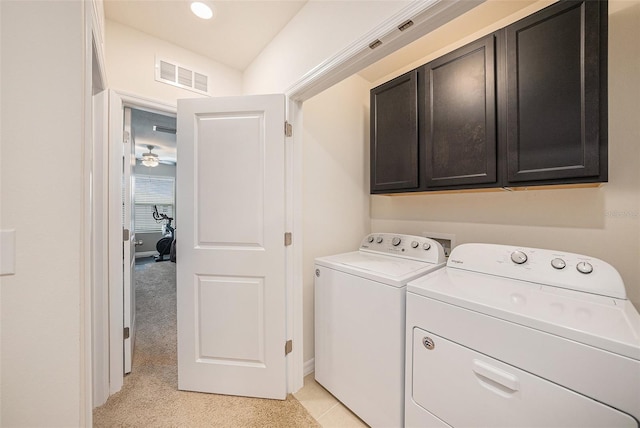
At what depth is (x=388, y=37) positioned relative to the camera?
3.60 ft

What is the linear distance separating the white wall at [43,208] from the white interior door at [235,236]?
85 centimetres

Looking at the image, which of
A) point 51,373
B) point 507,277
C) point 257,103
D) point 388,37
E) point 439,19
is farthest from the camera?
point 257,103

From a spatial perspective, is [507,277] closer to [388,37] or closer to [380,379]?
[380,379]

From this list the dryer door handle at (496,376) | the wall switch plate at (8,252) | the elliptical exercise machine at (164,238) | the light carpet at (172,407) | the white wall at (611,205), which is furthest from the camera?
the elliptical exercise machine at (164,238)

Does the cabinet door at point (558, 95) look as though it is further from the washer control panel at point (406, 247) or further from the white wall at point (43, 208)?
the white wall at point (43, 208)

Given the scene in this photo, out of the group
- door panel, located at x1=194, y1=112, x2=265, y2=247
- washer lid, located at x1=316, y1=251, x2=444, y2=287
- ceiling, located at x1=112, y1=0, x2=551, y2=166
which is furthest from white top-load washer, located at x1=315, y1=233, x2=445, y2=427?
ceiling, located at x1=112, y1=0, x2=551, y2=166

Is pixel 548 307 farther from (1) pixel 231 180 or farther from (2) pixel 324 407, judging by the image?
(1) pixel 231 180

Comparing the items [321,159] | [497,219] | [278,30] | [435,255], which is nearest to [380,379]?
[435,255]

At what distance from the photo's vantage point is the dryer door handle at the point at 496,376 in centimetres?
86

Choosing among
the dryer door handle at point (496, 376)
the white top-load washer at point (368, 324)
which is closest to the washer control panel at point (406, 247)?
the white top-load washer at point (368, 324)

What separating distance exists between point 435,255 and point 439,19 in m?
1.24

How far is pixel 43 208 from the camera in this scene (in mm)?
724

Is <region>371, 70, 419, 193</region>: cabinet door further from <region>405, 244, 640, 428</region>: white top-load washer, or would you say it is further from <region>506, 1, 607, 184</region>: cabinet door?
<region>405, 244, 640, 428</region>: white top-load washer

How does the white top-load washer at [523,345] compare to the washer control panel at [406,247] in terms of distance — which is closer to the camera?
the white top-load washer at [523,345]
